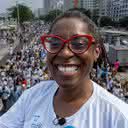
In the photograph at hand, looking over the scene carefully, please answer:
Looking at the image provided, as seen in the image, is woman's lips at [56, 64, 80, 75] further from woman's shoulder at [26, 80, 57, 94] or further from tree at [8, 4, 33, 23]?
tree at [8, 4, 33, 23]

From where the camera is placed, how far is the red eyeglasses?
141 cm

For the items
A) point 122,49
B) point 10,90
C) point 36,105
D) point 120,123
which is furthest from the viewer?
point 122,49

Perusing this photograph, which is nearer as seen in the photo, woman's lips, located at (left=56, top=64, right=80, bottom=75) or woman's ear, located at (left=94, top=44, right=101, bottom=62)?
woman's lips, located at (left=56, top=64, right=80, bottom=75)

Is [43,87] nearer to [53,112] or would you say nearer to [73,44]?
[53,112]

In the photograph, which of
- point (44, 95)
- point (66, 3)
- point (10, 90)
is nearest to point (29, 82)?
point (10, 90)

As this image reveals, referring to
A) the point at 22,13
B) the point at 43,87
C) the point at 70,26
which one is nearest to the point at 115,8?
the point at 22,13

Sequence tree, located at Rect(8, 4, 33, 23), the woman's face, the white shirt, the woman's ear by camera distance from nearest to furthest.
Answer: the white shirt
the woman's face
the woman's ear
tree, located at Rect(8, 4, 33, 23)

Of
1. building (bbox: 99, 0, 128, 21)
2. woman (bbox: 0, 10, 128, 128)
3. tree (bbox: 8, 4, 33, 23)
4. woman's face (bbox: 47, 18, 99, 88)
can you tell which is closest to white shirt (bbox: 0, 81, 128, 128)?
woman (bbox: 0, 10, 128, 128)

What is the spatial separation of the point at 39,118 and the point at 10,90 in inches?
285

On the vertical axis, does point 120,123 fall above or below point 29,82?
above

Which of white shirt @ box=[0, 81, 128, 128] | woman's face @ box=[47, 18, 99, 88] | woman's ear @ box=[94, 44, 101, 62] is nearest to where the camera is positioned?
white shirt @ box=[0, 81, 128, 128]

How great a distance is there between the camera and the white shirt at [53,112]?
131 centimetres

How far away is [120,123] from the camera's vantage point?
1.28 m

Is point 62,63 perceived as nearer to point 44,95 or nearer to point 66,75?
point 66,75
